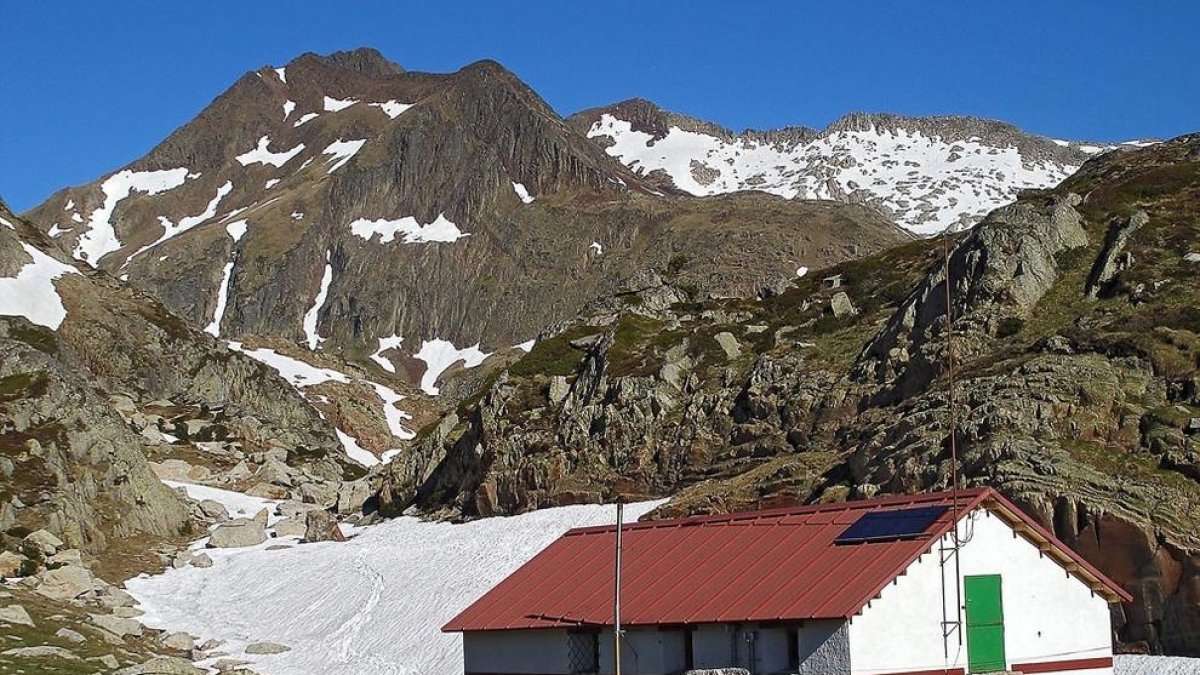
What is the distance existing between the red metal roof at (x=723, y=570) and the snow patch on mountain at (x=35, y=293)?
10932 centimetres

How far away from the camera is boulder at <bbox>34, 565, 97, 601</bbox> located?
64500mm

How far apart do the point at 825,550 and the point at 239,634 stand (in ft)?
115

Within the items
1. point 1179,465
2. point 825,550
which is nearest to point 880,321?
point 1179,465

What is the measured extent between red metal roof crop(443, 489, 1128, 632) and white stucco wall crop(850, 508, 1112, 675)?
1.52 ft

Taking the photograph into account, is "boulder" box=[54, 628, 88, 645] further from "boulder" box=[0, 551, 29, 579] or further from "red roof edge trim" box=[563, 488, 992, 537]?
"red roof edge trim" box=[563, 488, 992, 537]

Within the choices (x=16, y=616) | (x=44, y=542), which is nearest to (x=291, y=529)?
(x=44, y=542)

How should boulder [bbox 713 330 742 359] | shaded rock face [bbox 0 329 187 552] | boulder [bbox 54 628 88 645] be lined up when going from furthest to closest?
shaded rock face [bbox 0 329 187 552], boulder [bbox 713 330 742 359], boulder [bbox 54 628 88 645]

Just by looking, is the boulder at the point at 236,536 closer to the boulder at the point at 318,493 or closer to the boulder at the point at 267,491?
the boulder at the point at 318,493

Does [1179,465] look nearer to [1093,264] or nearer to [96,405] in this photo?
[1093,264]

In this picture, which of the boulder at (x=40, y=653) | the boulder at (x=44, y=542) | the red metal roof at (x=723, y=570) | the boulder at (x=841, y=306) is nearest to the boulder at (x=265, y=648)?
the boulder at (x=40, y=653)

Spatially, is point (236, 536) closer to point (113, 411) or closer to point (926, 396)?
point (113, 411)

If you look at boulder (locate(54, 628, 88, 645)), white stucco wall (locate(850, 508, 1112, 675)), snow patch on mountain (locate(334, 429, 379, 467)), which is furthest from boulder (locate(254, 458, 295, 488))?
white stucco wall (locate(850, 508, 1112, 675))

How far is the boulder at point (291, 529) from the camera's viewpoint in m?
85.4

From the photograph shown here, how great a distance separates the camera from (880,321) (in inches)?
3031
